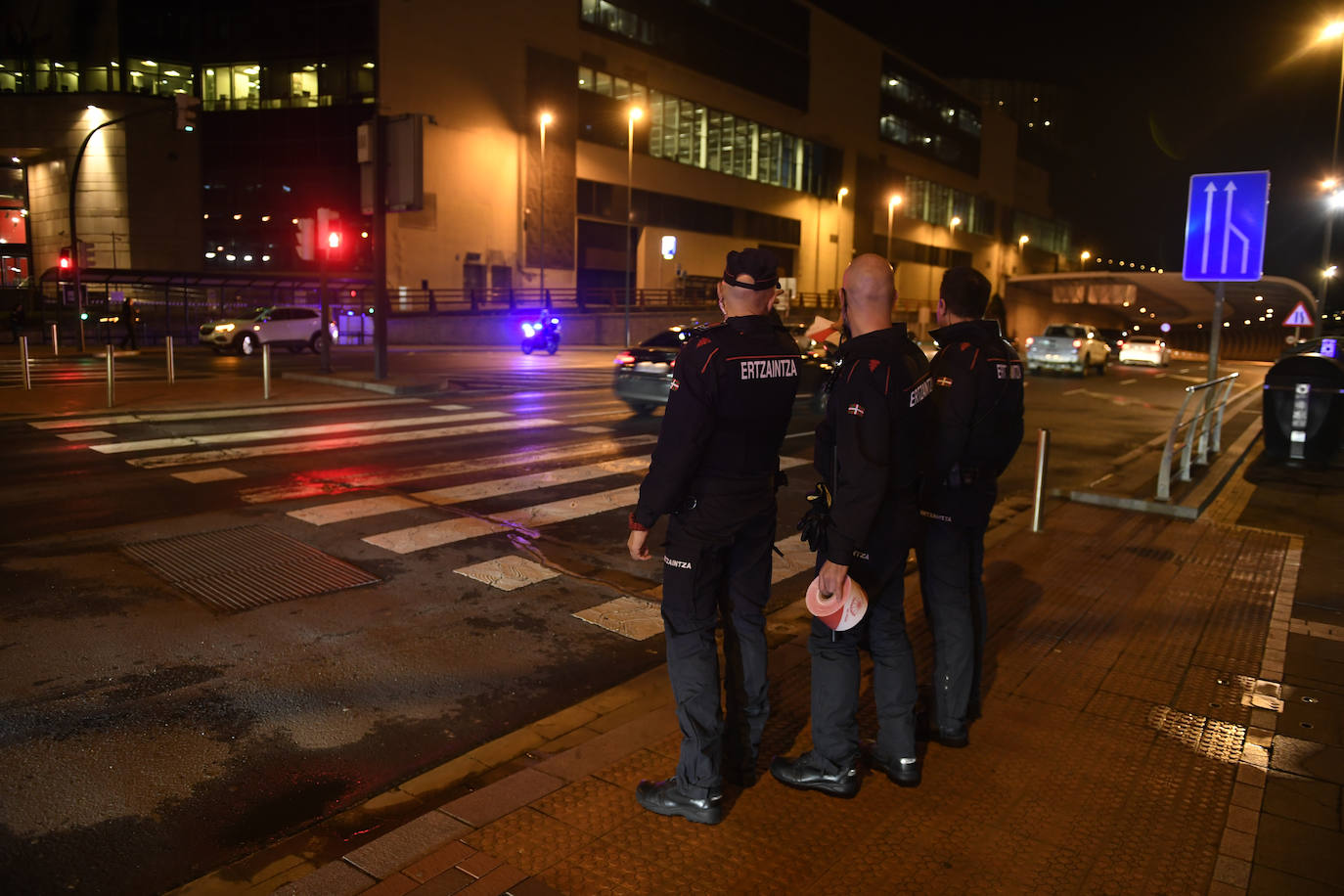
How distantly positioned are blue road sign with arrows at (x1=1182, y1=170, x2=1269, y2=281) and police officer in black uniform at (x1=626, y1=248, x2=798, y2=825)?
7.78 m

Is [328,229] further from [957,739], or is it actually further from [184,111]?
[957,739]

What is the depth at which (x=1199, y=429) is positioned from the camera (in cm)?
1248

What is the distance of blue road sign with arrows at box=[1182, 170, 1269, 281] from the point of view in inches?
369

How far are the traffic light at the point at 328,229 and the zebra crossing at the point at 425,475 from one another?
628cm

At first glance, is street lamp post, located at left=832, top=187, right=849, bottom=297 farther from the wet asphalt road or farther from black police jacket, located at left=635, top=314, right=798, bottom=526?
black police jacket, located at left=635, top=314, right=798, bottom=526

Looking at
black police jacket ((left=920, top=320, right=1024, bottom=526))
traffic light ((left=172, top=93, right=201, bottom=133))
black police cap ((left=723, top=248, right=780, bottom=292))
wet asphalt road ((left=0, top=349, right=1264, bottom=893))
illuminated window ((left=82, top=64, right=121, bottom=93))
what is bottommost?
wet asphalt road ((left=0, top=349, right=1264, bottom=893))

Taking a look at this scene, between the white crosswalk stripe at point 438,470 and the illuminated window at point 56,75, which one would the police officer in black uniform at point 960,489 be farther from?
the illuminated window at point 56,75

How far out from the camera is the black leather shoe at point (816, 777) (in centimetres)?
367

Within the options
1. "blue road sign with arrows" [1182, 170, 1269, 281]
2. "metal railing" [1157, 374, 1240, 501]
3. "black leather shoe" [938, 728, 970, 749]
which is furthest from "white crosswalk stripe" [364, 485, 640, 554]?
"blue road sign with arrows" [1182, 170, 1269, 281]

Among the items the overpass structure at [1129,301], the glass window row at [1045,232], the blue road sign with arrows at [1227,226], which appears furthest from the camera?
the glass window row at [1045,232]

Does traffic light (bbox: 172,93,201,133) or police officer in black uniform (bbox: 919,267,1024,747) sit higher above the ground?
traffic light (bbox: 172,93,201,133)

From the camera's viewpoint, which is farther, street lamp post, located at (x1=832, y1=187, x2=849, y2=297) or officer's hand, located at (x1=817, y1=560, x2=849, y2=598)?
street lamp post, located at (x1=832, y1=187, x2=849, y2=297)

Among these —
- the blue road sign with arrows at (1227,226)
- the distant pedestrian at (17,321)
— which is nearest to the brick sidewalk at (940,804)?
the blue road sign with arrows at (1227,226)

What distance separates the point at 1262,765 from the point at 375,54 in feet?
135
